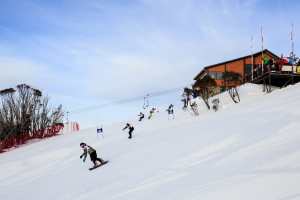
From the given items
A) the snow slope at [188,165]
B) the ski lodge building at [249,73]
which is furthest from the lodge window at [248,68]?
the snow slope at [188,165]

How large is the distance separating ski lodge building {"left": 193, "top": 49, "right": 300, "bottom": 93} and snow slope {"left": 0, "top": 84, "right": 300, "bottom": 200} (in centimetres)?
781

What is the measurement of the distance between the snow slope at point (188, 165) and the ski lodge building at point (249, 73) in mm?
7805

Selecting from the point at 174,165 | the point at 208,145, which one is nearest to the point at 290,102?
the point at 208,145

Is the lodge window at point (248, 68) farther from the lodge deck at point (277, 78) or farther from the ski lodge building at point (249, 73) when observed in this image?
the lodge deck at point (277, 78)

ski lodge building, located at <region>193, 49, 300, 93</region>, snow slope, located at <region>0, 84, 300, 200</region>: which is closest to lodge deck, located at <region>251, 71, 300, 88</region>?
ski lodge building, located at <region>193, 49, 300, 93</region>

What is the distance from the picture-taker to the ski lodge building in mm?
32188

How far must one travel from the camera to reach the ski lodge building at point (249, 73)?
3219 centimetres

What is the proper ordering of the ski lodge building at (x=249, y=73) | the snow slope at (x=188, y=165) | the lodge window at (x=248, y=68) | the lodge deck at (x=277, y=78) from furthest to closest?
1. the lodge window at (x=248, y=68)
2. the ski lodge building at (x=249, y=73)
3. the lodge deck at (x=277, y=78)
4. the snow slope at (x=188, y=165)

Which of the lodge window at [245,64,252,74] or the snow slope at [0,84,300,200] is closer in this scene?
the snow slope at [0,84,300,200]

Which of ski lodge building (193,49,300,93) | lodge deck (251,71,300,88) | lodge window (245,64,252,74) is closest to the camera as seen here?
lodge deck (251,71,300,88)

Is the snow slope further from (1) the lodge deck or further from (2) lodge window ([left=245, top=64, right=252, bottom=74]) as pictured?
(2) lodge window ([left=245, top=64, right=252, bottom=74])

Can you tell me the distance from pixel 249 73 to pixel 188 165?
31704 millimetres

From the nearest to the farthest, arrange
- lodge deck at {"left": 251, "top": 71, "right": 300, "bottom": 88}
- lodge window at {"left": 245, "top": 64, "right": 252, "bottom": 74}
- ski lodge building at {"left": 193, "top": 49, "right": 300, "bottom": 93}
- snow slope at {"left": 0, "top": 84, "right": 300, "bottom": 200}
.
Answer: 1. snow slope at {"left": 0, "top": 84, "right": 300, "bottom": 200}
2. lodge deck at {"left": 251, "top": 71, "right": 300, "bottom": 88}
3. ski lodge building at {"left": 193, "top": 49, "right": 300, "bottom": 93}
4. lodge window at {"left": 245, "top": 64, "right": 252, "bottom": 74}

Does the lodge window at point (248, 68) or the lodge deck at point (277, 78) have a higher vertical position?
the lodge window at point (248, 68)
